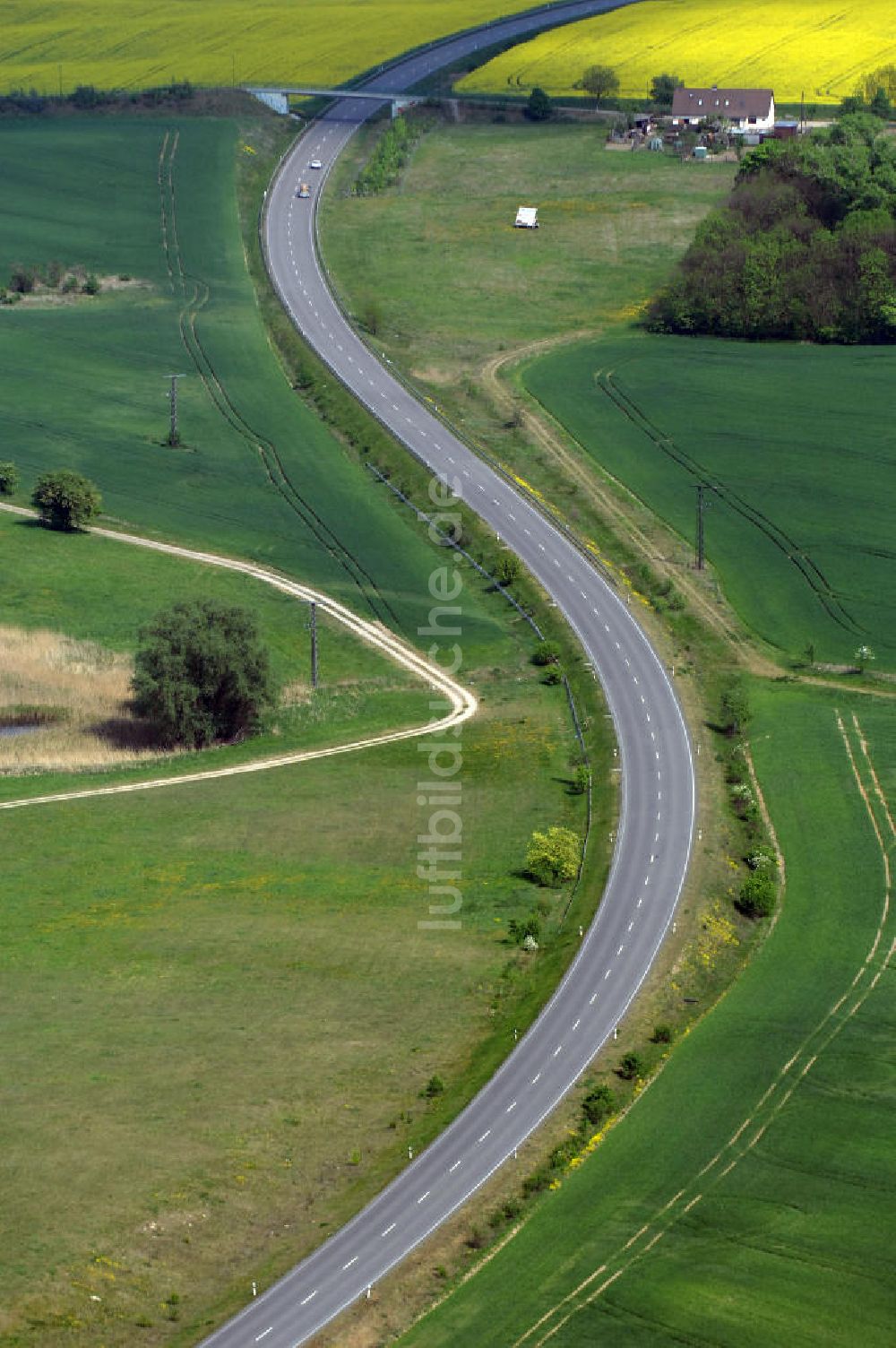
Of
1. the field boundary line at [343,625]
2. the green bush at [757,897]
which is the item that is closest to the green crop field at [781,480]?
the field boundary line at [343,625]

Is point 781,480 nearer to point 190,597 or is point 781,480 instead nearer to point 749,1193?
point 190,597

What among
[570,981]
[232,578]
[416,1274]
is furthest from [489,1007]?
[232,578]

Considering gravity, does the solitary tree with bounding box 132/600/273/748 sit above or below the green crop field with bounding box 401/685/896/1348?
above

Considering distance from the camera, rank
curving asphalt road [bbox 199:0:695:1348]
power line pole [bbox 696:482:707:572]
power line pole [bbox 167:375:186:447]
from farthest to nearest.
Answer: power line pole [bbox 167:375:186:447]
power line pole [bbox 696:482:707:572]
curving asphalt road [bbox 199:0:695:1348]

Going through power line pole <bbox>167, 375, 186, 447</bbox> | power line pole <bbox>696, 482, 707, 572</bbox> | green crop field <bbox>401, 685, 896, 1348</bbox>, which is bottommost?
green crop field <bbox>401, 685, 896, 1348</bbox>

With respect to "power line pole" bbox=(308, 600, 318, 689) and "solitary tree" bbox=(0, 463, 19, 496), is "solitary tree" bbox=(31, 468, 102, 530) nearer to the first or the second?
"solitary tree" bbox=(0, 463, 19, 496)

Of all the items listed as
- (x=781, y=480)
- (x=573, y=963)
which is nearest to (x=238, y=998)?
(x=573, y=963)

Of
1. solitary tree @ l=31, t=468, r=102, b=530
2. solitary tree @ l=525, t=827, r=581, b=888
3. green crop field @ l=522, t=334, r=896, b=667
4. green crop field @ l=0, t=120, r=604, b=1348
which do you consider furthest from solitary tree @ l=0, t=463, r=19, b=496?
solitary tree @ l=525, t=827, r=581, b=888
